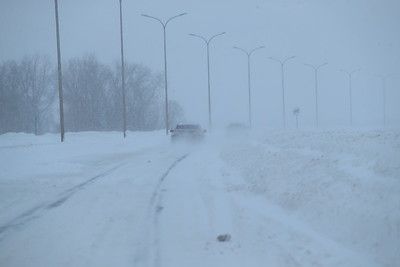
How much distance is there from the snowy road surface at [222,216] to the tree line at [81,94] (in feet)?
240

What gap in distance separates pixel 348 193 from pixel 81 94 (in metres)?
92.1

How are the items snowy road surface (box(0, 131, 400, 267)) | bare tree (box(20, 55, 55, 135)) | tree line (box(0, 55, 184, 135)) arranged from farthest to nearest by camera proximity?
bare tree (box(20, 55, 55, 135)), tree line (box(0, 55, 184, 135)), snowy road surface (box(0, 131, 400, 267))

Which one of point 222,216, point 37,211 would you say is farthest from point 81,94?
point 222,216

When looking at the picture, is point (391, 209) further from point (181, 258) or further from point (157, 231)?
point (157, 231)

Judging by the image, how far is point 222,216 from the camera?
11.9 m

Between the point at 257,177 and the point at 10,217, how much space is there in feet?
24.9

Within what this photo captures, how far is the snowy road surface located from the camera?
865 centimetres

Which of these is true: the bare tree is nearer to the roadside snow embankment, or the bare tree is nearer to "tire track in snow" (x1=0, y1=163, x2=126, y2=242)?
"tire track in snow" (x1=0, y1=163, x2=126, y2=242)

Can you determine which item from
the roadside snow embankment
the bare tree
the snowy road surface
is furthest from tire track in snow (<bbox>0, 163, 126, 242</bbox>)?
the bare tree

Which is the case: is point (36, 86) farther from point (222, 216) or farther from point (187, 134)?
point (222, 216)

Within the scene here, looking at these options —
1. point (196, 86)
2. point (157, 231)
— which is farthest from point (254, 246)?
point (196, 86)

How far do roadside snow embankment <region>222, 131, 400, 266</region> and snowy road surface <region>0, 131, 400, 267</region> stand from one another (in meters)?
0.03

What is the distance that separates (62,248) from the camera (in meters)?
9.27

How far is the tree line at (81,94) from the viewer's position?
90.4m
